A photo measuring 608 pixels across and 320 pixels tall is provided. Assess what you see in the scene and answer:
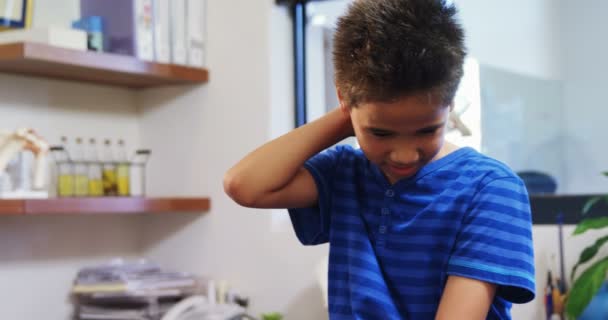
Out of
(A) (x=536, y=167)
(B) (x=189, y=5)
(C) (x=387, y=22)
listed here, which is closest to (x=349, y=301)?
(C) (x=387, y=22)

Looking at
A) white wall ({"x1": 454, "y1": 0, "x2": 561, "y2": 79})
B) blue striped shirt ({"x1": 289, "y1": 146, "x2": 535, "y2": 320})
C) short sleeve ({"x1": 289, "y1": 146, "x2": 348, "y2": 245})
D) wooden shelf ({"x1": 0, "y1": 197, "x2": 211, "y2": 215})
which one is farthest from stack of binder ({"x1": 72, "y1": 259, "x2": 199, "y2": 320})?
blue striped shirt ({"x1": 289, "y1": 146, "x2": 535, "y2": 320})

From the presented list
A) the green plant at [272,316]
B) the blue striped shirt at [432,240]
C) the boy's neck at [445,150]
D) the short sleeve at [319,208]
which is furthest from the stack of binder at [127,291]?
the boy's neck at [445,150]

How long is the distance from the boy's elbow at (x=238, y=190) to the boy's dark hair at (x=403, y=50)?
0.88 ft

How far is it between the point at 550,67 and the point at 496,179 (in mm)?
1310

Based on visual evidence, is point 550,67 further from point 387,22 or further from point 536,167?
point 387,22

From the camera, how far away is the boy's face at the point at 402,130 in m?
0.84

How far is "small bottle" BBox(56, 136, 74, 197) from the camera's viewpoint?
7.45ft

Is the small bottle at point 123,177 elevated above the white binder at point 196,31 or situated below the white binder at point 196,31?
below

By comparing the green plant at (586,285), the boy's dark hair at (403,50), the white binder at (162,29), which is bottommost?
the green plant at (586,285)

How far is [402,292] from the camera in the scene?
94 cm

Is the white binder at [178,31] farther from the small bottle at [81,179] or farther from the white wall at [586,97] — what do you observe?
the white wall at [586,97]

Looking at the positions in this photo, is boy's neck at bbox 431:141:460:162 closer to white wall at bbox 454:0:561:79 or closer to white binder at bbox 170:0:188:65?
white wall at bbox 454:0:561:79

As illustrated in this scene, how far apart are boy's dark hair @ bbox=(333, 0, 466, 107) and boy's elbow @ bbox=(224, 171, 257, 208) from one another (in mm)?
269

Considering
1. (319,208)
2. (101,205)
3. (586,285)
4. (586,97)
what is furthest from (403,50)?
(101,205)
